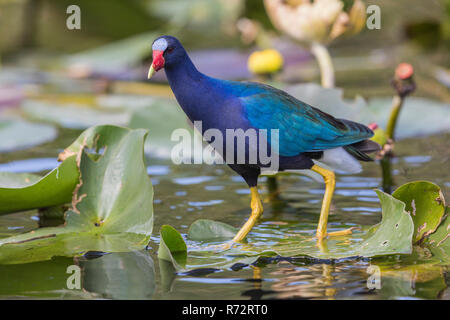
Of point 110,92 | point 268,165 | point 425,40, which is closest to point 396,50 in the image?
point 425,40

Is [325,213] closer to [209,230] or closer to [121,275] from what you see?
[209,230]

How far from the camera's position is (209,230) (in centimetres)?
284

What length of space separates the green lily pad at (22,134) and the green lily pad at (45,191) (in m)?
1.73

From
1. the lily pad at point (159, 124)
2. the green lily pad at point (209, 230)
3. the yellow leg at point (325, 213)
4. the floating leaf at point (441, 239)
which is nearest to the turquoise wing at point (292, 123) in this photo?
the yellow leg at point (325, 213)

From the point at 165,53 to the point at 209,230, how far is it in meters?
0.69

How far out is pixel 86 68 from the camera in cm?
657

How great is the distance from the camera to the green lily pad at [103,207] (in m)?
2.65

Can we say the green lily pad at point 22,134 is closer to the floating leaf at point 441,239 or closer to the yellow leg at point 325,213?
the yellow leg at point 325,213

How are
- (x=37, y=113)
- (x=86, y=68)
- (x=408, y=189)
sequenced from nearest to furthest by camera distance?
(x=408, y=189) < (x=37, y=113) < (x=86, y=68)

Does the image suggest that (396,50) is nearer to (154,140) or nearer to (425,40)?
(425,40)

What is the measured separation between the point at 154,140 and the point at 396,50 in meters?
3.96

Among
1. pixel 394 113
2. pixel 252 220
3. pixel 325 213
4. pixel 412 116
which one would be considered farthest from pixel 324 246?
pixel 412 116

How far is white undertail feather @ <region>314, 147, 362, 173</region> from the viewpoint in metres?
2.89

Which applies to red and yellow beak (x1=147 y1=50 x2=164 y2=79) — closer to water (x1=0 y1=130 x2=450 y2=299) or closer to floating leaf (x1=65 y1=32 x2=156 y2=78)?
water (x1=0 y1=130 x2=450 y2=299)
